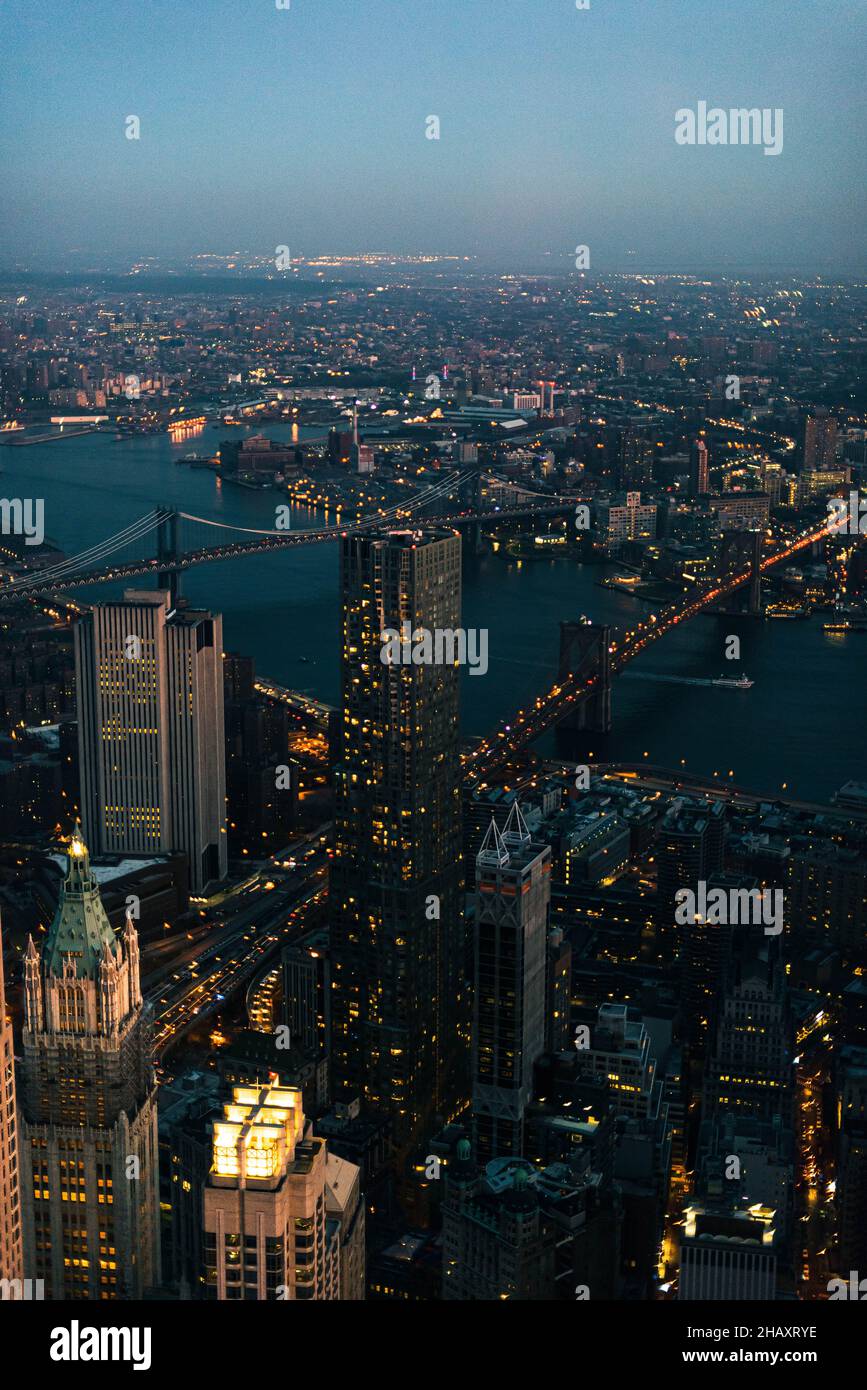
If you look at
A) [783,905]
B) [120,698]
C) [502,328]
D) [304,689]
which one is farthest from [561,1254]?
[502,328]

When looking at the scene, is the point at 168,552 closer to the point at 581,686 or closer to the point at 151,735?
the point at 581,686

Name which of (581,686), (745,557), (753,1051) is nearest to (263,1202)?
(753,1051)

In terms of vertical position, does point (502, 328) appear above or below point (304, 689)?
above

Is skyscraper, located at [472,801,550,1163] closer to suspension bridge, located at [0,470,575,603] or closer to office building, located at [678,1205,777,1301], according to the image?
office building, located at [678,1205,777,1301]

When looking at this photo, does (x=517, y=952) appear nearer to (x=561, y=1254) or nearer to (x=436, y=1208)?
(x=436, y=1208)

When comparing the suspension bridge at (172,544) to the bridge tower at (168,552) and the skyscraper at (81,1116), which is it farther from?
the skyscraper at (81,1116)

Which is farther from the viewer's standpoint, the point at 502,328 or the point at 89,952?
the point at 502,328
